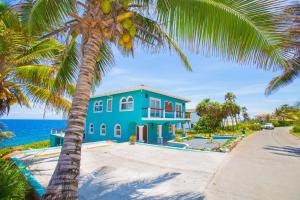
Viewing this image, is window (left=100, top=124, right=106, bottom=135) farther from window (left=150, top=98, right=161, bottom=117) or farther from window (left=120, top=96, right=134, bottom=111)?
window (left=150, top=98, right=161, bottom=117)

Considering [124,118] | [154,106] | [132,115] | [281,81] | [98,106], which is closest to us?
[281,81]

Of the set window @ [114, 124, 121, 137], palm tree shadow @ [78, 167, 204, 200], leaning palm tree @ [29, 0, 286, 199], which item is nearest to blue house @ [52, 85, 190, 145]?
window @ [114, 124, 121, 137]

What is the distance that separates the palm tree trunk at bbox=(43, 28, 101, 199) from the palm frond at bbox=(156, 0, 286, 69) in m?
1.90

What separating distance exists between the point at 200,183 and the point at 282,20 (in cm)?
638

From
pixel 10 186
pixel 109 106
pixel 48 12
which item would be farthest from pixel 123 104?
pixel 10 186

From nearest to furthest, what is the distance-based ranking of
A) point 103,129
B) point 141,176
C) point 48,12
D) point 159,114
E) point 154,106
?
1. point 48,12
2. point 141,176
3. point 154,106
4. point 159,114
5. point 103,129

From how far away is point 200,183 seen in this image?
7.36 m

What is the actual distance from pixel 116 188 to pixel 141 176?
173 centimetres

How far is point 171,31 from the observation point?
420cm

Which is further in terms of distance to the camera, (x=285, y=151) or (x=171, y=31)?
(x=285, y=151)

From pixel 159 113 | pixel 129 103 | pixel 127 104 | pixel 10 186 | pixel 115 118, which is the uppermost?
pixel 129 103

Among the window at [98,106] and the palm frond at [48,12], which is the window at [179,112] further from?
the palm frond at [48,12]

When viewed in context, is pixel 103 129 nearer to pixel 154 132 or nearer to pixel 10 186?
pixel 154 132

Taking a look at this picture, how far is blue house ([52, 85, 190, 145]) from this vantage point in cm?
2012
